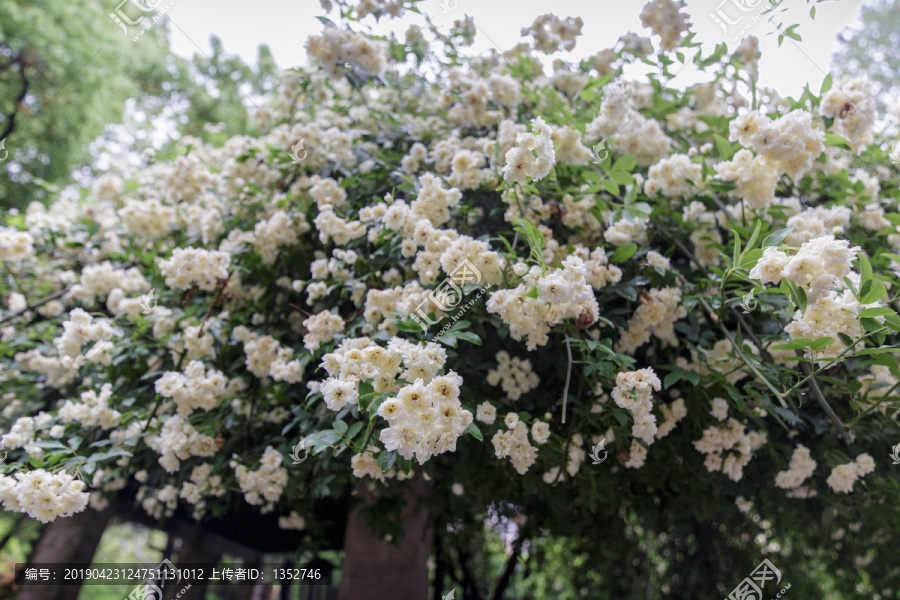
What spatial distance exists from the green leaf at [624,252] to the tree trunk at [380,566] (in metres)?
1.21

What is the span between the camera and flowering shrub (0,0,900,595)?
3.90 ft

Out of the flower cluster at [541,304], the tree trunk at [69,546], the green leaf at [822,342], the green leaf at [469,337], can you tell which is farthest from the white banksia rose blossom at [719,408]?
the tree trunk at [69,546]

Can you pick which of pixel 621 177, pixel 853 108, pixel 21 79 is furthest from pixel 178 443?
pixel 21 79

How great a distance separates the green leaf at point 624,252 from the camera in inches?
53.3

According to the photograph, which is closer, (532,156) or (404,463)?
(404,463)

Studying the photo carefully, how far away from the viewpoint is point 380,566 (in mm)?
2145

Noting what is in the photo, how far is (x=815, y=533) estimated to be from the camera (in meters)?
2.97

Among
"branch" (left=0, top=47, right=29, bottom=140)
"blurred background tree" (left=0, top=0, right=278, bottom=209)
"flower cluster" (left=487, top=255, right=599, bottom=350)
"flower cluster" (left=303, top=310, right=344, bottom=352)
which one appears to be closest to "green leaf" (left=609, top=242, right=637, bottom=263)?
"flower cluster" (left=487, top=255, right=599, bottom=350)

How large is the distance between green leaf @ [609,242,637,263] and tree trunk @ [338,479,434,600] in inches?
47.5

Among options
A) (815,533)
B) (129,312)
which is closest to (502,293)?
(129,312)

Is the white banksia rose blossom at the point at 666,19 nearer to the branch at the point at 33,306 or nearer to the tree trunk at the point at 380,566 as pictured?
the tree trunk at the point at 380,566

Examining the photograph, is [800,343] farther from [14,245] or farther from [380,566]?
[14,245]

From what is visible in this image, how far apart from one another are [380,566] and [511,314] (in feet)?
4.81

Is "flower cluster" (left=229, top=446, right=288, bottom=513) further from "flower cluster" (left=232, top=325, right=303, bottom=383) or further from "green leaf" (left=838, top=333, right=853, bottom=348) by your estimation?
"green leaf" (left=838, top=333, right=853, bottom=348)
